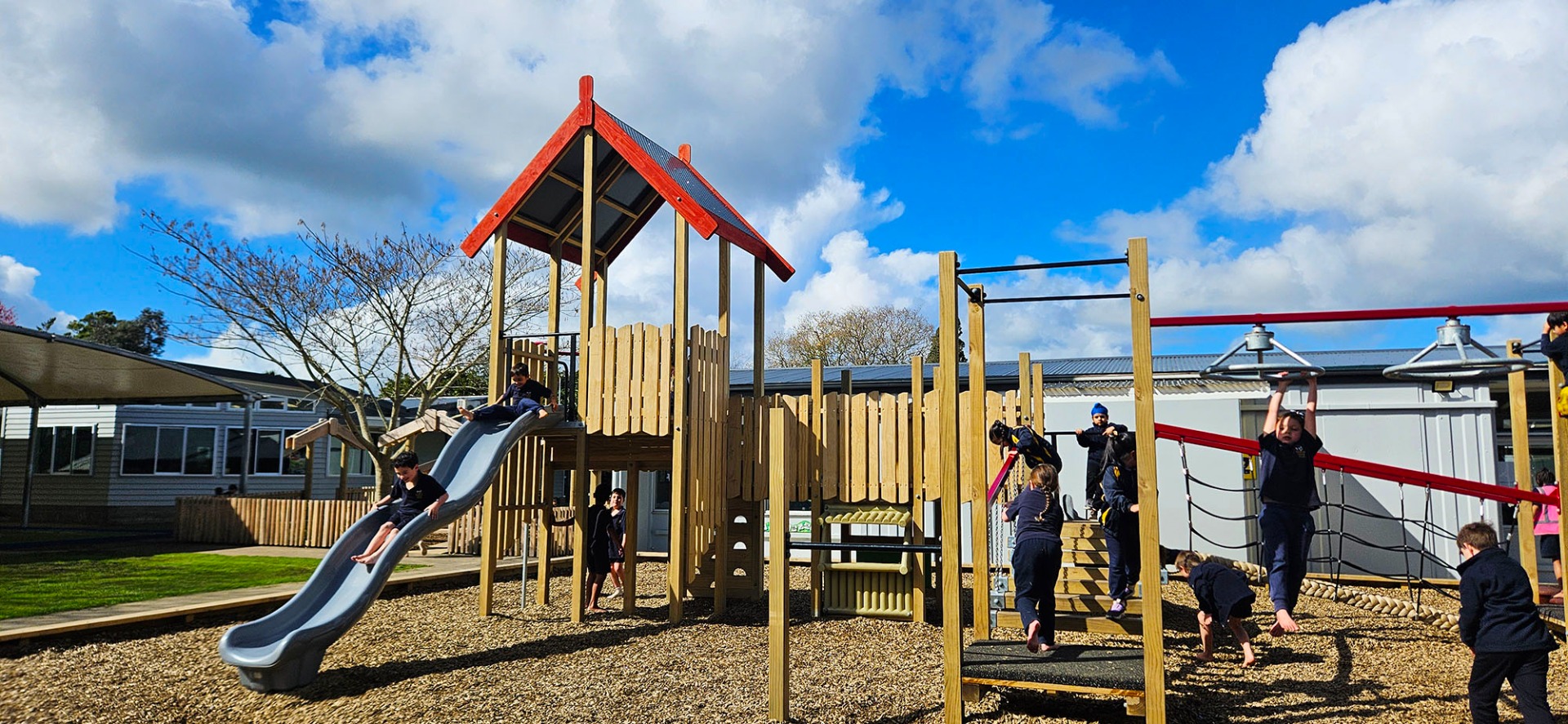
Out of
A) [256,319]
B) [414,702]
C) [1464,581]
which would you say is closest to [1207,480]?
[1464,581]

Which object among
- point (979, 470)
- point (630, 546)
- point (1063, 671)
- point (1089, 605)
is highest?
point (979, 470)

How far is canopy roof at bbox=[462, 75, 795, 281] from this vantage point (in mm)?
10883

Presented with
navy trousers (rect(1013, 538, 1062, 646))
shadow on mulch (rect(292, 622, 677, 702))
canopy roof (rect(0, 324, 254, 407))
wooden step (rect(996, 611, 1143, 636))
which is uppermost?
canopy roof (rect(0, 324, 254, 407))

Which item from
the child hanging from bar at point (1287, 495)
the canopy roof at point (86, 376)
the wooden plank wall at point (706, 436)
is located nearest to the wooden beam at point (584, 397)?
the wooden plank wall at point (706, 436)

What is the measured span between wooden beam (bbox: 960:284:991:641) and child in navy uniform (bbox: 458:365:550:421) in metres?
4.81

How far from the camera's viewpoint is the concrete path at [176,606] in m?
8.52

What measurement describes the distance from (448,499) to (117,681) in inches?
115

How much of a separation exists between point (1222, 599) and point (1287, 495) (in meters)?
1.84

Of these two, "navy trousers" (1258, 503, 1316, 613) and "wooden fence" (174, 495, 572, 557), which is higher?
"navy trousers" (1258, 503, 1316, 613)

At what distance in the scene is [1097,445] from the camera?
852 cm

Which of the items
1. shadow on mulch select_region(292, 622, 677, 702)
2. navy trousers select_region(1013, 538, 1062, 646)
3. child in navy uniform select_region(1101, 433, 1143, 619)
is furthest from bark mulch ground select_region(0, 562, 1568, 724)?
child in navy uniform select_region(1101, 433, 1143, 619)

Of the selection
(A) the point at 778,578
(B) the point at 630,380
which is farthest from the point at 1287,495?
(B) the point at 630,380

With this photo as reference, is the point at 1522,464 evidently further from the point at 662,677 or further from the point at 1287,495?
the point at 662,677

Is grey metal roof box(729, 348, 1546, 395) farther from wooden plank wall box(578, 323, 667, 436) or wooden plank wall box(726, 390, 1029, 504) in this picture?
wooden plank wall box(578, 323, 667, 436)
